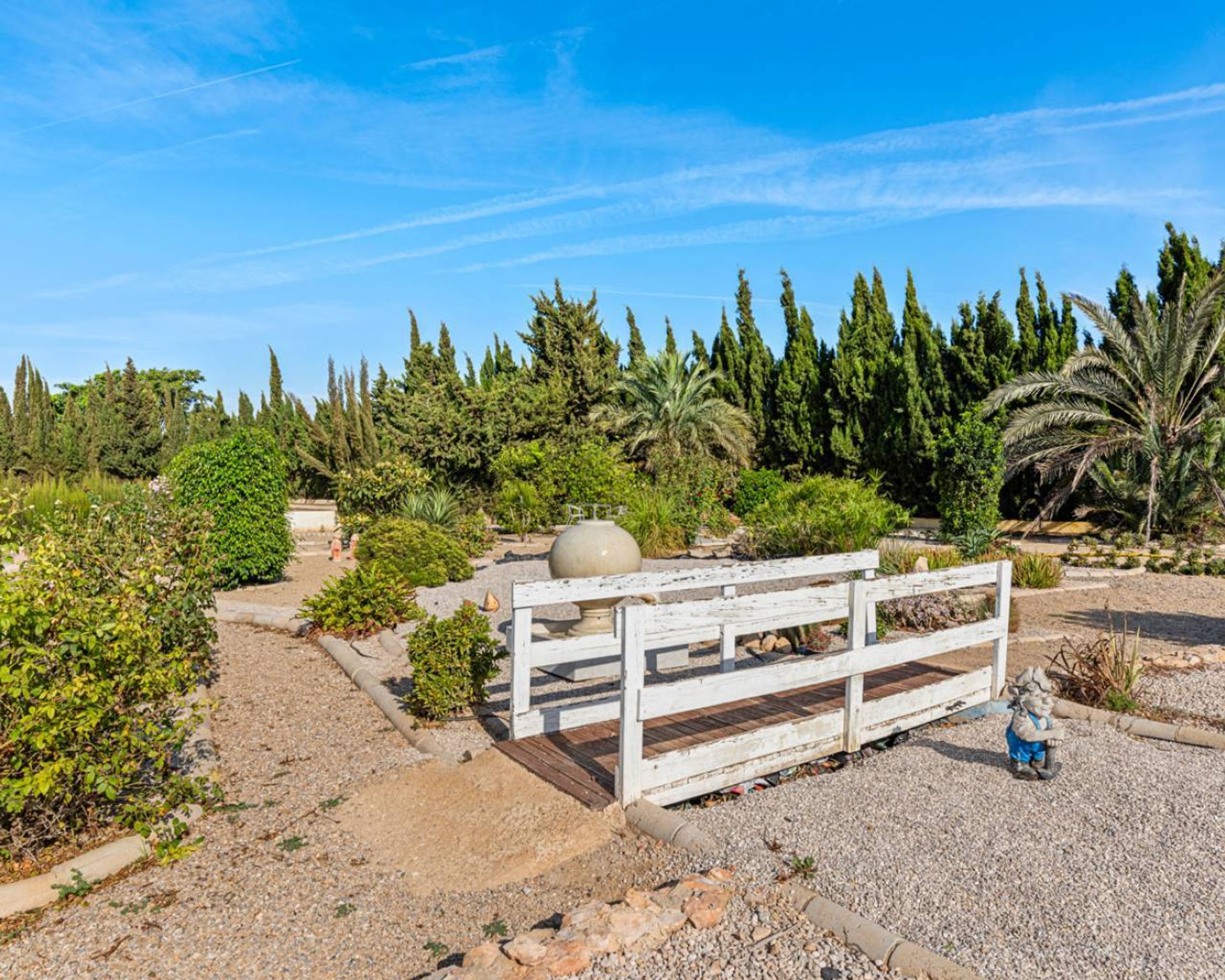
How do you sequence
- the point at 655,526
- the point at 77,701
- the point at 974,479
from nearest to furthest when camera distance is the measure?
the point at 77,701
the point at 974,479
the point at 655,526

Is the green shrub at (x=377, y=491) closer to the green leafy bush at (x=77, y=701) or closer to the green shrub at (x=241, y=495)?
the green shrub at (x=241, y=495)

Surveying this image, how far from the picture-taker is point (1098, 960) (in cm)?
269

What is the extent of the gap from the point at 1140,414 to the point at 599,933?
55.5ft

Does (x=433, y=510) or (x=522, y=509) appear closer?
(x=433, y=510)

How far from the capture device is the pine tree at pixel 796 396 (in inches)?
907

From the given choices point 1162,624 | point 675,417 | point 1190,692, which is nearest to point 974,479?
point 1162,624

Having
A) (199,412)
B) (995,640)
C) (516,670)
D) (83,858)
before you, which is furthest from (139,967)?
(199,412)

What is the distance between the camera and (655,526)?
14227 mm

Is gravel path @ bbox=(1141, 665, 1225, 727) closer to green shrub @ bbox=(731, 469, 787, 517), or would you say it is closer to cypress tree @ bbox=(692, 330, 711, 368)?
green shrub @ bbox=(731, 469, 787, 517)

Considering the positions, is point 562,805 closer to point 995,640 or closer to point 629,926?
point 629,926

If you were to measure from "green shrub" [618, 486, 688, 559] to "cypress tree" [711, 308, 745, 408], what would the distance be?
10.8 m

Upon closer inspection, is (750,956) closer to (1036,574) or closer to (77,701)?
(77,701)

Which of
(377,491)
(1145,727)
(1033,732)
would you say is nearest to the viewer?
(1033,732)

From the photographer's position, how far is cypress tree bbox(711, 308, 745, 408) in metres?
25.5
